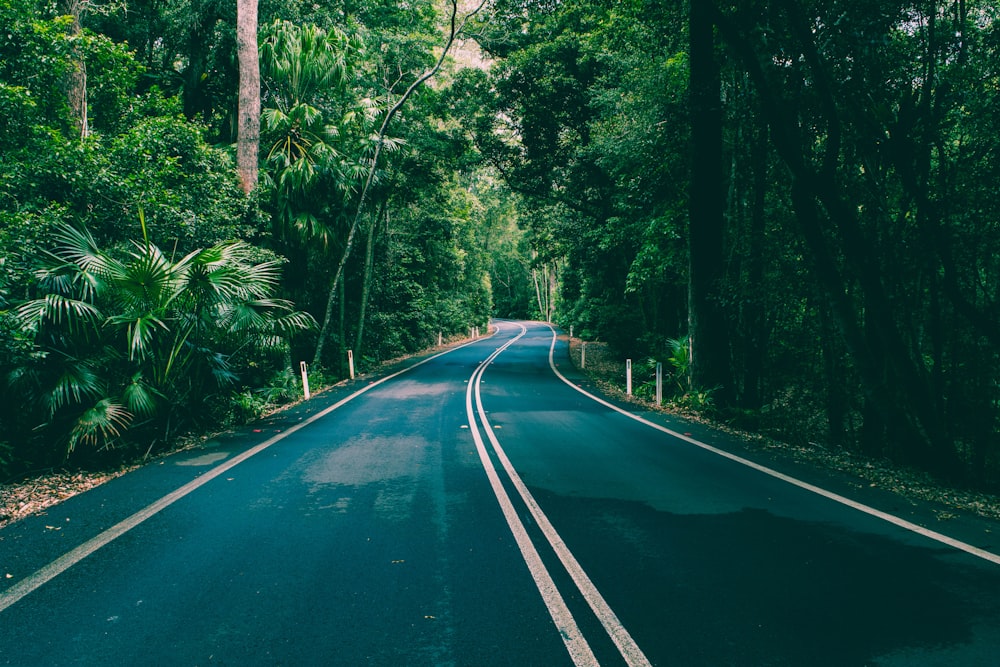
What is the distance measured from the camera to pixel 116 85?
12570 mm

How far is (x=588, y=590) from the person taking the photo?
400cm

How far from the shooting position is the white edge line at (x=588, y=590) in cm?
322

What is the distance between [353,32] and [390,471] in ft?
63.2

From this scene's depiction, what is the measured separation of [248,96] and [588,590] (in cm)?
1596

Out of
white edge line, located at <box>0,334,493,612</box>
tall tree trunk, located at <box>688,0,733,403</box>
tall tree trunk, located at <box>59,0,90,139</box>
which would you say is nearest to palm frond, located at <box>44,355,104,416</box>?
white edge line, located at <box>0,334,493,612</box>

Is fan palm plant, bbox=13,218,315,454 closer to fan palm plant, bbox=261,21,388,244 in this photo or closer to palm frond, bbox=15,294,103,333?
palm frond, bbox=15,294,103,333

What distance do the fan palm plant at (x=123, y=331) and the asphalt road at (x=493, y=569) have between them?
50.5 inches

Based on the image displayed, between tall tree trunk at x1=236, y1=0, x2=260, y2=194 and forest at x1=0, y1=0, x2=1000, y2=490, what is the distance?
64 millimetres

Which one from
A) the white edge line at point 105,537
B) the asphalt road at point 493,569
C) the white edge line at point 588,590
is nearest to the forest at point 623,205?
the white edge line at point 105,537

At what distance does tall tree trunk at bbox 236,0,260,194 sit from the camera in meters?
15.0

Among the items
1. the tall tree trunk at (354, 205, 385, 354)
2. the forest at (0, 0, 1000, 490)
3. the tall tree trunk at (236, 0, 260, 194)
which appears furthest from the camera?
the tall tree trunk at (354, 205, 385, 354)

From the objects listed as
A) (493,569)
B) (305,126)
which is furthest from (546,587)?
(305,126)

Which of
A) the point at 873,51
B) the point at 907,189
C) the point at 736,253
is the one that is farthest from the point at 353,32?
the point at 907,189

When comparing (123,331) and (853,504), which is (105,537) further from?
(853,504)
